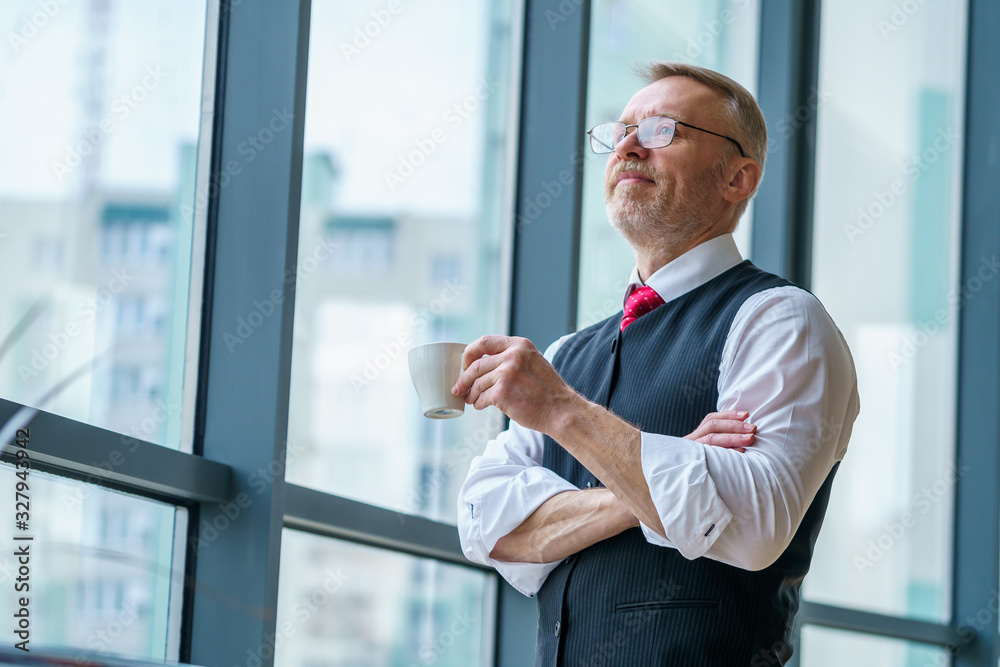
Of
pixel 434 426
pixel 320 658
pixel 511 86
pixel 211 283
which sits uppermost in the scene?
pixel 511 86

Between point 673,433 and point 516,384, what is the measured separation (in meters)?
0.30

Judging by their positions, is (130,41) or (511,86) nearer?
(130,41)

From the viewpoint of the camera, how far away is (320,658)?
6.75ft

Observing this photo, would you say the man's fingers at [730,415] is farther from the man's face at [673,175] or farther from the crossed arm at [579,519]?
the man's face at [673,175]

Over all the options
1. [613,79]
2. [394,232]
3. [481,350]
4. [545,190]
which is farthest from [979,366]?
[481,350]

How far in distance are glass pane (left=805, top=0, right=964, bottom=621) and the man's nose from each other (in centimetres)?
217

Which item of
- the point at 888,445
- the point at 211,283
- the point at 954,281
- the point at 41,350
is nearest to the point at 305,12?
the point at 211,283

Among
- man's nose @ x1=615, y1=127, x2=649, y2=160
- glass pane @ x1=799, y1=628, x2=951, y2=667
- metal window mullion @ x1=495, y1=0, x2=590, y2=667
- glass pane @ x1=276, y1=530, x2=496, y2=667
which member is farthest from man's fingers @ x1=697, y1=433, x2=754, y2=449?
glass pane @ x1=799, y1=628, x2=951, y2=667

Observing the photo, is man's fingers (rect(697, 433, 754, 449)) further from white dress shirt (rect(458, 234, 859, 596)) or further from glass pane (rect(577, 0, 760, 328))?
glass pane (rect(577, 0, 760, 328))

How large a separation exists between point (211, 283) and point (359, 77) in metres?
0.65

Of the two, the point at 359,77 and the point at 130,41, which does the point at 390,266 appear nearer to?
the point at 359,77

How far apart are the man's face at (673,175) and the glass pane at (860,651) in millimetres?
2372

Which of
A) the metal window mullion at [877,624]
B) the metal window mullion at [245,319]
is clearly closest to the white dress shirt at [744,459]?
the metal window mullion at [245,319]

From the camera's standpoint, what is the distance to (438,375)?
1333 millimetres
